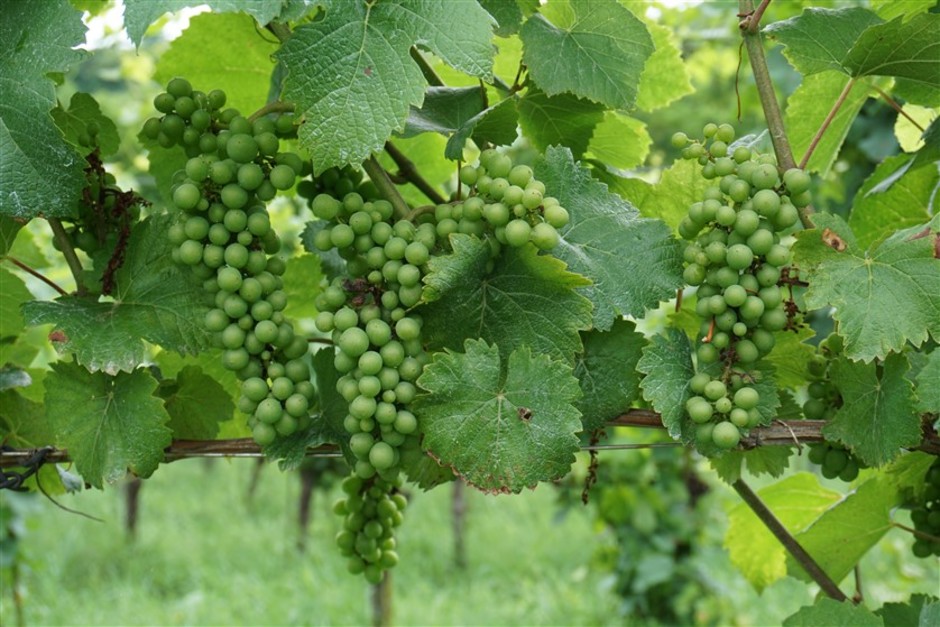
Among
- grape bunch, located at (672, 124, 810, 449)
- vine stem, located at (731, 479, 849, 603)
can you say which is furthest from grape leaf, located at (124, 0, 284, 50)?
vine stem, located at (731, 479, 849, 603)

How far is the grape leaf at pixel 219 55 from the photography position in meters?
1.40

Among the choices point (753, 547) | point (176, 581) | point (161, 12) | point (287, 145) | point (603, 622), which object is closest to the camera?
point (161, 12)

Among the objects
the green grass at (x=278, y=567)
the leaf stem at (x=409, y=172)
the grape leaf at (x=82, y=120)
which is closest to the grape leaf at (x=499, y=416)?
the leaf stem at (x=409, y=172)

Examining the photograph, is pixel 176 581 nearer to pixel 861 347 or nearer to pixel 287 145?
pixel 287 145

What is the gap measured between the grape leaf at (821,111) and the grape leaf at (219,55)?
2.53 feet

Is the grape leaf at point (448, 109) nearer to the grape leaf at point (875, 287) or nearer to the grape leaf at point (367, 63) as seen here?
the grape leaf at point (367, 63)

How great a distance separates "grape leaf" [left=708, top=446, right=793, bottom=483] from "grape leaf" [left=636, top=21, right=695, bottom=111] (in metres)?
0.57

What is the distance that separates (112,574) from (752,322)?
5.50m

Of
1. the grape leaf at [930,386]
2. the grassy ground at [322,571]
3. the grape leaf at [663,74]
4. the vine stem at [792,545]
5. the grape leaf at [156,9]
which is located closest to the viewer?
the grape leaf at [156,9]

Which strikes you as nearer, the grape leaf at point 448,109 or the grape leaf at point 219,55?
the grape leaf at point 448,109

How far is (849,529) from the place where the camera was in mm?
1407

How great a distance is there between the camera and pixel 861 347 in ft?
3.16

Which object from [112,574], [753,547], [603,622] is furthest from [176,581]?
[753,547]

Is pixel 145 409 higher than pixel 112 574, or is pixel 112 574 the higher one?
pixel 145 409
